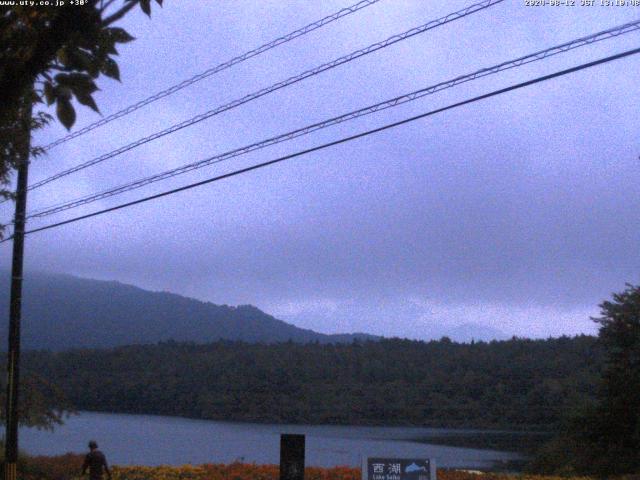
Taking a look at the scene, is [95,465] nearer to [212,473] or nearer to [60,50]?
[212,473]

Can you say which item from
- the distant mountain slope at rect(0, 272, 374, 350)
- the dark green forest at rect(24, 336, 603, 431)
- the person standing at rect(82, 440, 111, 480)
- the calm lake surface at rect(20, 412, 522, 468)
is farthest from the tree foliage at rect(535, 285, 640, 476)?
the distant mountain slope at rect(0, 272, 374, 350)

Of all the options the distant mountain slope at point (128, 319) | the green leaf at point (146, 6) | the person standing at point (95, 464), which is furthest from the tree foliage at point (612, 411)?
the distant mountain slope at point (128, 319)

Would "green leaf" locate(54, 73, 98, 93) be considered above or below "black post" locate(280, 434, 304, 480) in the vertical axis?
above

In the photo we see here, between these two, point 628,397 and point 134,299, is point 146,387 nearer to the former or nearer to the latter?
point 628,397

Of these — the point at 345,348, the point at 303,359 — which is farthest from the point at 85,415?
the point at 345,348

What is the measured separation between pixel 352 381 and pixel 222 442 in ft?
42.1

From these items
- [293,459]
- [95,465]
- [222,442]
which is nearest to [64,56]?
[293,459]

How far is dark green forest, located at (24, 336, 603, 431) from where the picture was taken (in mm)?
38625

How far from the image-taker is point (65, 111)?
4496mm

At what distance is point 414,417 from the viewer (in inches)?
1577

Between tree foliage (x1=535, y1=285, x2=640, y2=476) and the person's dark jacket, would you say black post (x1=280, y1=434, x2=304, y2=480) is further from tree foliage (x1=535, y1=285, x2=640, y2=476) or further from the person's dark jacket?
tree foliage (x1=535, y1=285, x2=640, y2=476)

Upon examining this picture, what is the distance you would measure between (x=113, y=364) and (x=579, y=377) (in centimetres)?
2546

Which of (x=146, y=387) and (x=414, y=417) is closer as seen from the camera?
(x=414, y=417)

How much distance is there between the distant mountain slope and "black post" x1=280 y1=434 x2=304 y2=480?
86683 mm
